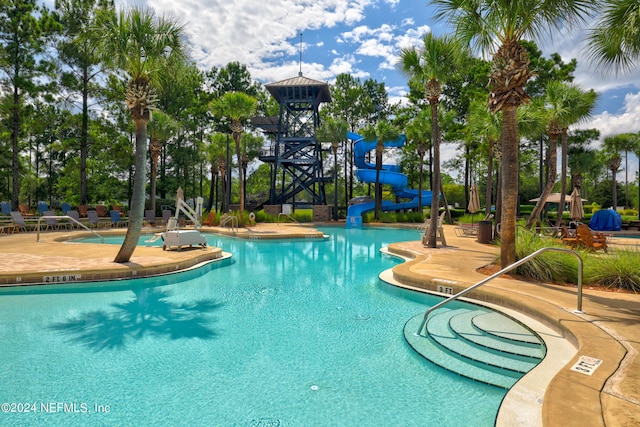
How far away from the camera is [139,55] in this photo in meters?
8.16

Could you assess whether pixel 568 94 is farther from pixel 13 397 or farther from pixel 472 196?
pixel 13 397

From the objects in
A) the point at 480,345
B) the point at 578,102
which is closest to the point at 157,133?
the point at 578,102

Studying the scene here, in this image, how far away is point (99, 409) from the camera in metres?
3.16

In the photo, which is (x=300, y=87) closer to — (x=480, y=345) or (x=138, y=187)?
(x=138, y=187)

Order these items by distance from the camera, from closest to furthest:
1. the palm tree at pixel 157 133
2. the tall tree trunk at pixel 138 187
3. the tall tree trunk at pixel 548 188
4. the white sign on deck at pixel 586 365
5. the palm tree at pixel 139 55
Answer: the white sign on deck at pixel 586 365 → the palm tree at pixel 139 55 → the tall tree trunk at pixel 138 187 → the tall tree trunk at pixel 548 188 → the palm tree at pixel 157 133

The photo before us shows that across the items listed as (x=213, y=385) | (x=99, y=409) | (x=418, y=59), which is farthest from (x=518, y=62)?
(x=99, y=409)

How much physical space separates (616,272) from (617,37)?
13.8 feet

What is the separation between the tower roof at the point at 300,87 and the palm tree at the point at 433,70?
19.2 meters

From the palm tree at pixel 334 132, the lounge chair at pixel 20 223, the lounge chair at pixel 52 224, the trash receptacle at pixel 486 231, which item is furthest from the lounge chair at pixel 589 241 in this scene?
the lounge chair at pixel 20 223

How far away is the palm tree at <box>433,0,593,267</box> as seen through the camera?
23.1 ft

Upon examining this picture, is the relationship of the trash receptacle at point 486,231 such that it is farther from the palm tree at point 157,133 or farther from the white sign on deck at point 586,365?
the palm tree at point 157,133

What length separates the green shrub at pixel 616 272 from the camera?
6.43m

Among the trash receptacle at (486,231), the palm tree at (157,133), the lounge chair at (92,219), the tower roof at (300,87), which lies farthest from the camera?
the tower roof at (300,87)

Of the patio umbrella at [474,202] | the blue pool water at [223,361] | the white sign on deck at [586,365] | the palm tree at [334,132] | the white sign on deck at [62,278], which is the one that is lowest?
the blue pool water at [223,361]
